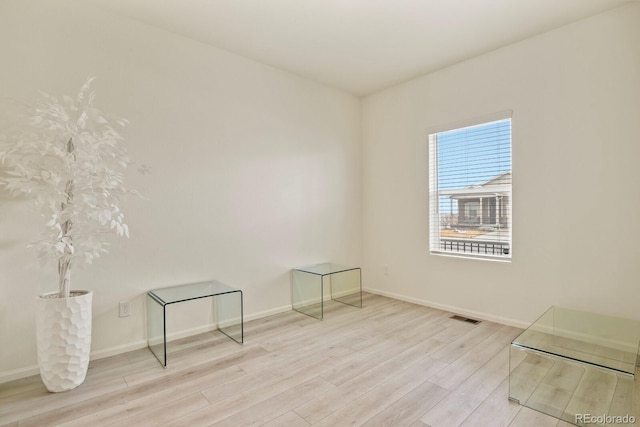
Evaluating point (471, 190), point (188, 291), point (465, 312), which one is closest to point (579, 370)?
point (465, 312)

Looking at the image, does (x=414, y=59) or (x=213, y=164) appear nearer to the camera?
(x=213, y=164)

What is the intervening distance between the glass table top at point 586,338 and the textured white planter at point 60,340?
2713mm

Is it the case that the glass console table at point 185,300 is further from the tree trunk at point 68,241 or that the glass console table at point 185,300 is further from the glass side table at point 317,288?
the glass side table at point 317,288

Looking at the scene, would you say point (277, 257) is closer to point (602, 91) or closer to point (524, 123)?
point (524, 123)

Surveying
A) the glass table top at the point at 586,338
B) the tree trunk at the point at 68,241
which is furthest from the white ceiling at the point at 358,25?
the glass table top at the point at 586,338

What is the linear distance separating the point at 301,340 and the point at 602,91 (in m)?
3.19

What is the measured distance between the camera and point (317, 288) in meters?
3.87

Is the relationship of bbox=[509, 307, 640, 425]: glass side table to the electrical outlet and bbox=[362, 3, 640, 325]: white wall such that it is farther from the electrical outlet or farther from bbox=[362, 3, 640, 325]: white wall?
the electrical outlet

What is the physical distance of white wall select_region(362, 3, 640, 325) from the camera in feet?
8.12

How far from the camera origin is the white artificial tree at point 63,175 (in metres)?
1.89

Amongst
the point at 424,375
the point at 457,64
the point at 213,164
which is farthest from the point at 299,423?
the point at 457,64

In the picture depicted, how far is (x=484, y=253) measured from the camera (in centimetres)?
329

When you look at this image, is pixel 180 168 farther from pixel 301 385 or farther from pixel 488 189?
pixel 488 189

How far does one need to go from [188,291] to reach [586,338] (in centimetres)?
307
